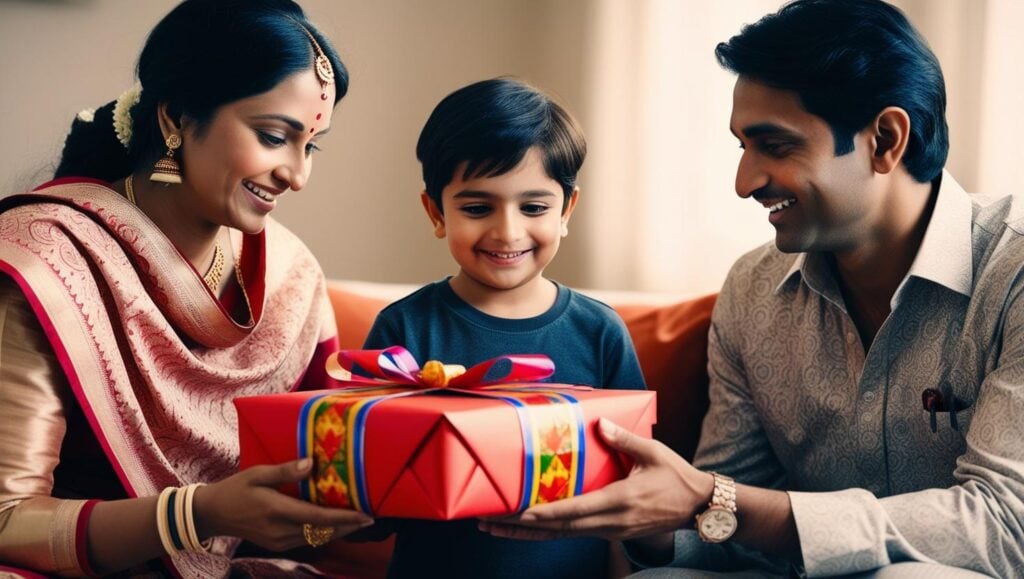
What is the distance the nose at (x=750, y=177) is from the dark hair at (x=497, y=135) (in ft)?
0.75

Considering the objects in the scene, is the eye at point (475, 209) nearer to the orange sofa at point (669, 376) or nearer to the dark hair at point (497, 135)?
the dark hair at point (497, 135)

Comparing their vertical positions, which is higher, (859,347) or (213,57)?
(213,57)

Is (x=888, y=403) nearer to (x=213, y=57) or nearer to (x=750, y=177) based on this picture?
(x=750, y=177)

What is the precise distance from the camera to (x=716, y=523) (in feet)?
4.10

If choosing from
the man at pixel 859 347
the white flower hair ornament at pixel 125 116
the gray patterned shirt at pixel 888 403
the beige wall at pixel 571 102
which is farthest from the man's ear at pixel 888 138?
the white flower hair ornament at pixel 125 116

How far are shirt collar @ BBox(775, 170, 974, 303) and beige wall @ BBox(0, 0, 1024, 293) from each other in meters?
0.56

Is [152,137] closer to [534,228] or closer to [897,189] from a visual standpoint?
[534,228]

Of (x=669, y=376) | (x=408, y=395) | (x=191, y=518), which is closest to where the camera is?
(x=408, y=395)

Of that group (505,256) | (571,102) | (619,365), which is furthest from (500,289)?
(571,102)

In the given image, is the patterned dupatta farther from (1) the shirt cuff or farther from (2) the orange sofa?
(1) the shirt cuff

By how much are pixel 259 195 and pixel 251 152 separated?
7 centimetres

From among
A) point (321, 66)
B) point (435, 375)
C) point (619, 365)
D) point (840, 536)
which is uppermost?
point (321, 66)

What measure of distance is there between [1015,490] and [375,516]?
2.48ft

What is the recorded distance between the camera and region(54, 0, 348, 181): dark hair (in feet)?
4.71
